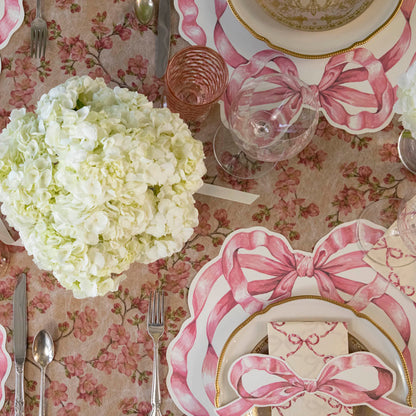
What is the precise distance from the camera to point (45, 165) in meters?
0.69

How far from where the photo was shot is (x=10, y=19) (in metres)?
1.03

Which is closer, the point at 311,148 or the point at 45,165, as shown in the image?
the point at 45,165

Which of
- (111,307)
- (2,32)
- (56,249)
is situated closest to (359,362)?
(111,307)

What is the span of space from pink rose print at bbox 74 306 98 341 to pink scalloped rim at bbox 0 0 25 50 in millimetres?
570

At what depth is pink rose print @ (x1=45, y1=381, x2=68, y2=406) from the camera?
0.98 meters

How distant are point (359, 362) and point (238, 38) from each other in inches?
27.7

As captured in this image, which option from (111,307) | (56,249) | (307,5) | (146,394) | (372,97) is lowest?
(146,394)

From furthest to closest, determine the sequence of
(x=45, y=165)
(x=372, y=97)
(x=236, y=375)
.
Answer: (x=372, y=97), (x=236, y=375), (x=45, y=165)

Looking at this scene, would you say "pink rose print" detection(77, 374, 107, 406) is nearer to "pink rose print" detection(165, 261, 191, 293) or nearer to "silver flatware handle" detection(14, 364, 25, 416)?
"silver flatware handle" detection(14, 364, 25, 416)

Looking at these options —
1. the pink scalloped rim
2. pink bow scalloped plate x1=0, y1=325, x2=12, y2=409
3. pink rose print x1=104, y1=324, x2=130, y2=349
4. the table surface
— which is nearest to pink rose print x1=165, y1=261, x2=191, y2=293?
the table surface

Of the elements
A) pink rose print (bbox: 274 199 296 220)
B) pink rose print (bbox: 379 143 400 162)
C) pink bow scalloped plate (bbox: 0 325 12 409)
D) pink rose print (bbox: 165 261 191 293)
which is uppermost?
pink rose print (bbox: 379 143 400 162)

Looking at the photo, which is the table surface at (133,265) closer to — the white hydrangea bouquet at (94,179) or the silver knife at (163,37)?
the silver knife at (163,37)

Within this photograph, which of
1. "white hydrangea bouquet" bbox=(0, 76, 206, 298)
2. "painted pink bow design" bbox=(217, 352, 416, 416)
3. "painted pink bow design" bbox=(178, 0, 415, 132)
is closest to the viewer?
"white hydrangea bouquet" bbox=(0, 76, 206, 298)

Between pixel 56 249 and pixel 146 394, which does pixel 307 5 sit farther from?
pixel 146 394
